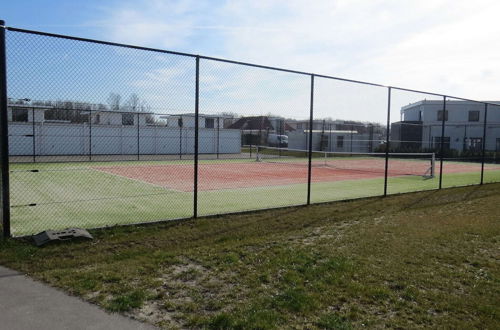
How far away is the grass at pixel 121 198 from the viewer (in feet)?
24.6

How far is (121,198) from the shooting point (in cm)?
991

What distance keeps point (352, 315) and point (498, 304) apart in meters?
1.48

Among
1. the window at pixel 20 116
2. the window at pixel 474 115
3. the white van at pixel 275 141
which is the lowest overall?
the white van at pixel 275 141

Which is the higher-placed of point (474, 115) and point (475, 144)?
point (474, 115)

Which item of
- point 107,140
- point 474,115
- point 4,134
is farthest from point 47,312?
point 474,115

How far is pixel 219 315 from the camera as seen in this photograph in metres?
3.62

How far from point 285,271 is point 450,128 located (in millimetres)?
43238

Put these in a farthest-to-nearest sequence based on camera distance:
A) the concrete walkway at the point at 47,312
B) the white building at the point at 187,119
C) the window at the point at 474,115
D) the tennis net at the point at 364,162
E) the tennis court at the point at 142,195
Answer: the window at the point at 474,115
the tennis net at the point at 364,162
the white building at the point at 187,119
the tennis court at the point at 142,195
the concrete walkway at the point at 47,312

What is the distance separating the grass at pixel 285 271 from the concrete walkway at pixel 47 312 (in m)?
0.15

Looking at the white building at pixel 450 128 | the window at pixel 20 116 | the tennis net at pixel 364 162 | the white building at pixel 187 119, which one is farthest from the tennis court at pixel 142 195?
the white building at pixel 450 128

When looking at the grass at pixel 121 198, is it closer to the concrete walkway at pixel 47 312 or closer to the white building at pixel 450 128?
the concrete walkway at pixel 47 312

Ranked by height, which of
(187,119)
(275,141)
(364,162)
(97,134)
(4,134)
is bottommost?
(364,162)

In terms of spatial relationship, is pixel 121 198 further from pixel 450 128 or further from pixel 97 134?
pixel 450 128

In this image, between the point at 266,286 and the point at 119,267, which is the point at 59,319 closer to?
the point at 119,267
